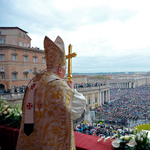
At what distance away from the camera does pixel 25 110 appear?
2453 mm

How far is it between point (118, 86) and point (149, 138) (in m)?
92.2

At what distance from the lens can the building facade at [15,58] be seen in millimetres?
22547

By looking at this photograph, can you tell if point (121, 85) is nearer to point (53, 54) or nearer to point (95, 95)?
point (95, 95)

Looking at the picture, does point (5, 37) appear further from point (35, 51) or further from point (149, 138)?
point (149, 138)

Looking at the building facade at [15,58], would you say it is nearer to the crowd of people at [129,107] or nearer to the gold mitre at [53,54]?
the crowd of people at [129,107]

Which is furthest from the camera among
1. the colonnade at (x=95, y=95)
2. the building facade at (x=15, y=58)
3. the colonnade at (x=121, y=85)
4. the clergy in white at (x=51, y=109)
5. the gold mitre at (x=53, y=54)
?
the colonnade at (x=121, y=85)

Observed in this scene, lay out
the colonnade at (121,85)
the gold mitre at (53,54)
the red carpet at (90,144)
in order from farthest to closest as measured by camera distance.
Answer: the colonnade at (121,85), the red carpet at (90,144), the gold mitre at (53,54)

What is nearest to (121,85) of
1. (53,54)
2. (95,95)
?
(95,95)

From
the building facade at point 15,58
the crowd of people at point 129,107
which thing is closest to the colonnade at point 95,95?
the crowd of people at point 129,107

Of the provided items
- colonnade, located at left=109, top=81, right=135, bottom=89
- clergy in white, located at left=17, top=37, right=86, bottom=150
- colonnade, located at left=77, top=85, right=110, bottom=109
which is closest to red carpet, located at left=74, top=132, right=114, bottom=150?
clergy in white, located at left=17, top=37, right=86, bottom=150

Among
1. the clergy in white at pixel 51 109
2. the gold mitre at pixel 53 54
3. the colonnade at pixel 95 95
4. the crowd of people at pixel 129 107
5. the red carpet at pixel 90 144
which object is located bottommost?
the crowd of people at pixel 129 107

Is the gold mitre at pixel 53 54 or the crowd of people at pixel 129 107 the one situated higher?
the gold mitre at pixel 53 54

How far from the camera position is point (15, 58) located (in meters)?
23.5

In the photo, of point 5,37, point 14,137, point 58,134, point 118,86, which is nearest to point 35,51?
point 5,37
